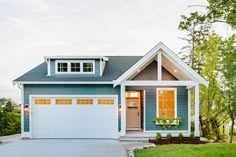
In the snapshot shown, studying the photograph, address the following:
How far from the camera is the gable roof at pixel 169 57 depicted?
47.8 feet

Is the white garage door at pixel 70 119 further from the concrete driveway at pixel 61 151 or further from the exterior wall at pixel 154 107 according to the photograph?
the concrete driveway at pixel 61 151

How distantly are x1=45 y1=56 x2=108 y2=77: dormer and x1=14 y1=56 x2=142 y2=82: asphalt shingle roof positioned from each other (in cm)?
25

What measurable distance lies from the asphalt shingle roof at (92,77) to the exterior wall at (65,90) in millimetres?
359

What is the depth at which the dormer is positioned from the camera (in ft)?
55.2

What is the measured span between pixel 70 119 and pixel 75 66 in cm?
286

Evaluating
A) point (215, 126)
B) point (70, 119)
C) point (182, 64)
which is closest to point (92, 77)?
point (70, 119)

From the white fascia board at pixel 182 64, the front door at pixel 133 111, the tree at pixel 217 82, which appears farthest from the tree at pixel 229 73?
the front door at pixel 133 111

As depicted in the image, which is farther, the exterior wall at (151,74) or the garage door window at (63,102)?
the exterior wall at (151,74)

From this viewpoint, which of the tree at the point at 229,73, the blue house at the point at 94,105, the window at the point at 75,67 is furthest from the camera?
the tree at the point at 229,73

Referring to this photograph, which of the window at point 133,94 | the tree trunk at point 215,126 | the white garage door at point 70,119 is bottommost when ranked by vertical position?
the tree trunk at point 215,126

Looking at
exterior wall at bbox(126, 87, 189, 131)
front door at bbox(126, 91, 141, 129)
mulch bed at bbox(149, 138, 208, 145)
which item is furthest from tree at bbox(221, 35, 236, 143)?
front door at bbox(126, 91, 141, 129)

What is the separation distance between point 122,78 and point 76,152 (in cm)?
473

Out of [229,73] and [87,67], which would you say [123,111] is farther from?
[229,73]

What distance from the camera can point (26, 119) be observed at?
1600 centimetres
